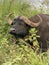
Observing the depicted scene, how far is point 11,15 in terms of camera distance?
1070 centimetres

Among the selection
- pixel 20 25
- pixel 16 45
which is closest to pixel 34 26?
pixel 20 25

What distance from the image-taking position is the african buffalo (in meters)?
9.44

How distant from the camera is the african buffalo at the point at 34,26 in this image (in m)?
9.44

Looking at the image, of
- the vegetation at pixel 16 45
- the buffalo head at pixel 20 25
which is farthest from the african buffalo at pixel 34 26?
the vegetation at pixel 16 45

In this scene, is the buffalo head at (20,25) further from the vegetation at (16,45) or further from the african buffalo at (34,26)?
the vegetation at (16,45)

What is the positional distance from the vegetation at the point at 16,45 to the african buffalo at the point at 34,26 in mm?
219

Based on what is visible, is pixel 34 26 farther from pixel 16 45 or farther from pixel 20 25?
pixel 16 45

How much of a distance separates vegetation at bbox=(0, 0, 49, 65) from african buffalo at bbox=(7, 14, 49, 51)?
0.22 metres

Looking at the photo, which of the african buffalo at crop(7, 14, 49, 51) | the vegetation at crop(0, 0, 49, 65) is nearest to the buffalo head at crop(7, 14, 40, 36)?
the african buffalo at crop(7, 14, 49, 51)

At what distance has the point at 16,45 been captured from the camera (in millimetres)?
8844

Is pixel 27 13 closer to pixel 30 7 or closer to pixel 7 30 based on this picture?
pixel 30 7

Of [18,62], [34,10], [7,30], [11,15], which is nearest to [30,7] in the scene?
[34,10]

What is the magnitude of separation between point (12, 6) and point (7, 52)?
3329mm

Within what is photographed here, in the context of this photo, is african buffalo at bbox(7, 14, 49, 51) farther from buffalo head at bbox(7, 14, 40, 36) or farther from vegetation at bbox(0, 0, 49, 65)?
vegetation at bbox(0, 0, 49, 65)
